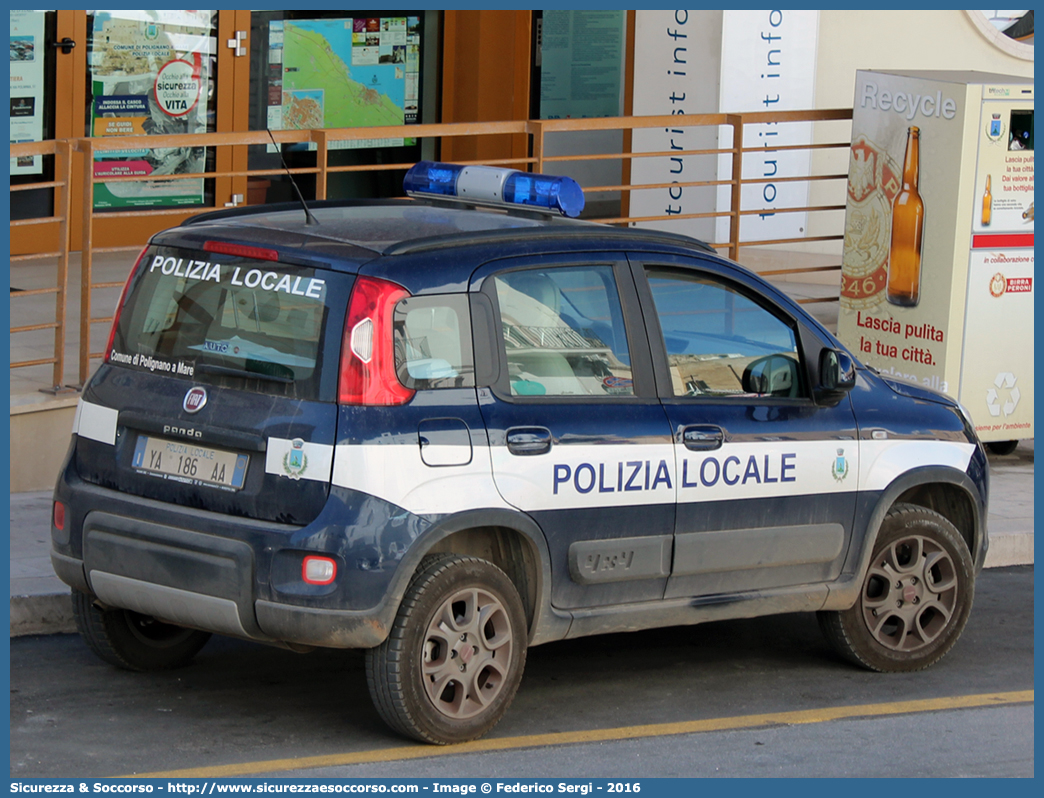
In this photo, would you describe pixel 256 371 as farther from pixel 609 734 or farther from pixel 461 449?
pixel 609 734

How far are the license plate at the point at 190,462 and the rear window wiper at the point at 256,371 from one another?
0.86 feet

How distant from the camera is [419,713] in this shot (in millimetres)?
5520

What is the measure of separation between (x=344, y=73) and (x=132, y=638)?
32.4 feet

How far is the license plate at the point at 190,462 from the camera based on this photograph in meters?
5.46

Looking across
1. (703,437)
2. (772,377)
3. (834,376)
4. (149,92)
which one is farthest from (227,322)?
(149,92)

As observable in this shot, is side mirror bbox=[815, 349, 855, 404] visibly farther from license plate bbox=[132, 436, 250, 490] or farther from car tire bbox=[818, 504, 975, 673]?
license plate bbox=[132, 436, 250, 490]

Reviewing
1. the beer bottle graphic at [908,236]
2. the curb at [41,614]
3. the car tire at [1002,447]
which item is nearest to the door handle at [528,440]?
the curb at [41,614]

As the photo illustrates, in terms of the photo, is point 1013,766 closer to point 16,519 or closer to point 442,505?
point 442,505

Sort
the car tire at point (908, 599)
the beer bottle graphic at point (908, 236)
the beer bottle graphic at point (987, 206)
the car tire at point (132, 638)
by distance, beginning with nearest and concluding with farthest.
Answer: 1. the car tire at point (132, 638)
2. the car tire at point (908, 599)
3. the beer bottle graphic at point (987, 206)
4. the beer bottle graphic at point (908, 236)

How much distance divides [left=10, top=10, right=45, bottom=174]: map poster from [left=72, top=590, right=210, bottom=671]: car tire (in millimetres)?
7763

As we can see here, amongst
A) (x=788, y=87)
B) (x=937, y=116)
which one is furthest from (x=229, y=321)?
(x=788, y=87)

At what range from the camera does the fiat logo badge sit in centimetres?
558

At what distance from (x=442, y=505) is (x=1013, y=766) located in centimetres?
223

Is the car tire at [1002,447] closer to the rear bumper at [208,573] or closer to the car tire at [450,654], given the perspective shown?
the car tire at [450,654]
